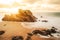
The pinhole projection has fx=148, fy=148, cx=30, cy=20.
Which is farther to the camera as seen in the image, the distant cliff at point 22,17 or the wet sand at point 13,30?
the distant cliff at point 22,17

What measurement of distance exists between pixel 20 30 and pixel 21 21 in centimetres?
16

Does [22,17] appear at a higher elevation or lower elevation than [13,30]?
higher

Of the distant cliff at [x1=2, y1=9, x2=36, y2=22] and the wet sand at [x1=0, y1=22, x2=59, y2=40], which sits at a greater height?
the distant cliff at [x1=2, y1=9, x2=36, y2=22]

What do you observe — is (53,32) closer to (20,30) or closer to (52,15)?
(52,15)

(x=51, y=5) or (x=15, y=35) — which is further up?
(x=51, y=5)

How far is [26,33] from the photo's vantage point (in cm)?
234

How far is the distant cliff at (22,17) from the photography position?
7.97 feet

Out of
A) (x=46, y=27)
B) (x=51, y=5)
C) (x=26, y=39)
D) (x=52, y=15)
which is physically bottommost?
(x=26, y=39)

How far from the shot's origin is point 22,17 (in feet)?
7.97

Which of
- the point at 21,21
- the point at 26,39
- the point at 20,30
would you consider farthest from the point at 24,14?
the point at 26,39

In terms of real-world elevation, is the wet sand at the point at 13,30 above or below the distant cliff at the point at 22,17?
below

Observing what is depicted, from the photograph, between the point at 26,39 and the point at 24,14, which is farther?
the point at 24,14

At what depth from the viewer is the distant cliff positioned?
2.43 m

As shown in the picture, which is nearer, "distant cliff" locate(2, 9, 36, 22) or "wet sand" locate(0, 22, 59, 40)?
"wet sand" locate(0, 22, 59, 40)
